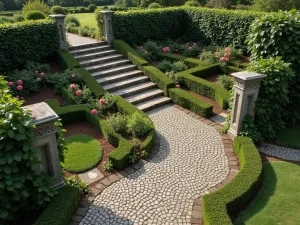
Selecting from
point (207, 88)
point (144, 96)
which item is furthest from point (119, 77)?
point (207, 88)

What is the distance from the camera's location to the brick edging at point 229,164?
19.6ft

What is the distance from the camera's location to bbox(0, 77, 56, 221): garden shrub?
184 inches

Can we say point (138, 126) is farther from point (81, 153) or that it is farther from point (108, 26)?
point (108, 26)

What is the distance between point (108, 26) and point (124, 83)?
448cm

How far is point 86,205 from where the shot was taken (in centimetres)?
614

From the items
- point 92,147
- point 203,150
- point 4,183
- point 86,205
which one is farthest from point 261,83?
point 4,183

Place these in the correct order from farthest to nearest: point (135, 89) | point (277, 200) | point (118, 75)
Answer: point (118, 75) → point (135, 89) → point (277, 200)

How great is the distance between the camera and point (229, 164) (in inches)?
306

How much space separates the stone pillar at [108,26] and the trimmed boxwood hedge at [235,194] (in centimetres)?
1071

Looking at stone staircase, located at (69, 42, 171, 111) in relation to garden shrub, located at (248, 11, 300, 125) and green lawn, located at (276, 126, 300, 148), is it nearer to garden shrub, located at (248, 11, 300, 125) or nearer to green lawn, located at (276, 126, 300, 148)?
garden shrub, located at (248, 11, 300, 125)

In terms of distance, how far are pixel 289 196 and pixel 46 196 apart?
18.5 ft

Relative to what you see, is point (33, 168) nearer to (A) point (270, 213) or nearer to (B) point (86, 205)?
(B) point (86, 205)

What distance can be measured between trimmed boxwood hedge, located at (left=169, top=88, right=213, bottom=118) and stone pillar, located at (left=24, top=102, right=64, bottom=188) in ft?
20.7

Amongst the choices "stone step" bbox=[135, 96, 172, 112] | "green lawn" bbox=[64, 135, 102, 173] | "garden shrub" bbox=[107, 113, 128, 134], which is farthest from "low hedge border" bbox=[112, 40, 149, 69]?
"green lawn" bbox=[64, 135, 102, 173]
